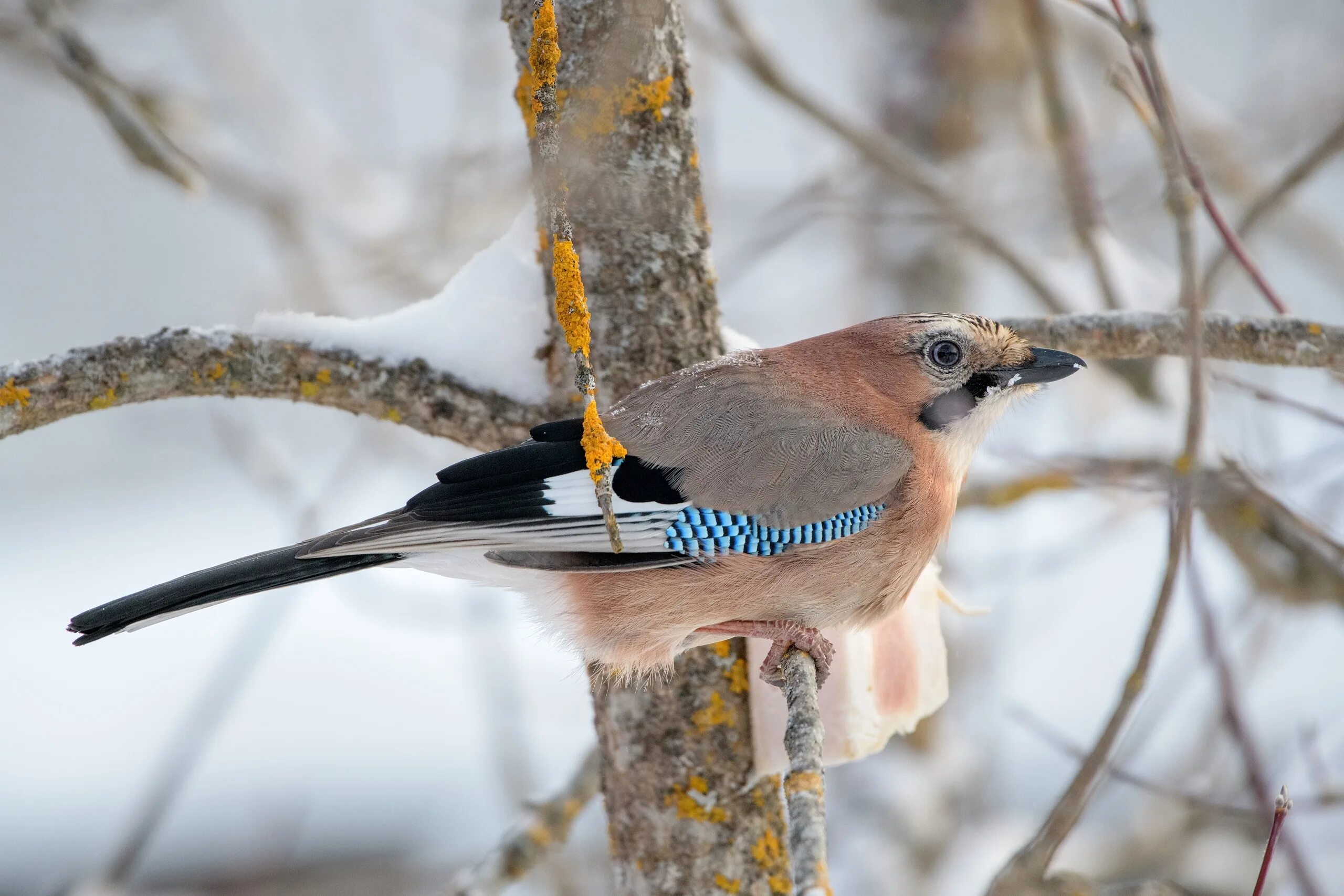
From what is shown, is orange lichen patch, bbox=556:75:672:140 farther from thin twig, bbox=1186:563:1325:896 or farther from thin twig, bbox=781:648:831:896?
thin twig, bbox=1186:563:1325:896

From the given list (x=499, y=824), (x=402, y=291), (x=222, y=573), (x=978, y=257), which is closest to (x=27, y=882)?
(x=499, y=824)

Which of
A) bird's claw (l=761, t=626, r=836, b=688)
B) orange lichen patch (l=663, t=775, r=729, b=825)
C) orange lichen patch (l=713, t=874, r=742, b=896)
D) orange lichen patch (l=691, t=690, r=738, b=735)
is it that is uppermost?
bird's claw (l=761, t=626, r=836, b=688)

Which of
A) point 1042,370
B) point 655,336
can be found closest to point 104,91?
point 655,336

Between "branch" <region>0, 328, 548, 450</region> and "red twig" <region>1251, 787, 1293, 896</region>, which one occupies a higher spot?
"branch" <region>0, 328, 548, 450</region>

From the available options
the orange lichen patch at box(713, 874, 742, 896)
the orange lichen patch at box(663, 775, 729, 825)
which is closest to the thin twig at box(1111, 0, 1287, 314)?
the orange lichen patch at box(663, 775, 729, 825)

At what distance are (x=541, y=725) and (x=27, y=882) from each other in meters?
2.17

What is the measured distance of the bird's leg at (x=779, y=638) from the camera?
2.16 metres

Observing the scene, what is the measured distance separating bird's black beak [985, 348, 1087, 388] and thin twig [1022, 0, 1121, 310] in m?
1.08

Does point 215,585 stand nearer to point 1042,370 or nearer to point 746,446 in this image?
point 746,446

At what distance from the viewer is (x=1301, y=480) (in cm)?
333

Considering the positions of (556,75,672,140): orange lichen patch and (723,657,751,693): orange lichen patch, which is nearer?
(556,75,672,140): orange lichen patch

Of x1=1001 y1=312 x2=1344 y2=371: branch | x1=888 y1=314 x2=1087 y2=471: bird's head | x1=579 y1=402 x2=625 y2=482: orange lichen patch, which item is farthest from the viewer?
x1=888 y1=314 x2=1087 y2=471: bird's head

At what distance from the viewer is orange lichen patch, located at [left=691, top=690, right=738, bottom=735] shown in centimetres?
227

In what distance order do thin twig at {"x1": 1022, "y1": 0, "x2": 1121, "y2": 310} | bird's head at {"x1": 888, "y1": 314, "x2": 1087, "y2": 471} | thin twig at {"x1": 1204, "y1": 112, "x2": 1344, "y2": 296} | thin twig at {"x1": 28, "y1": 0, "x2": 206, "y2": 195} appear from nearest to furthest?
bird's head at {"x1": 888, "y1": 314, "x2": 1087, "y2": 471}, thin twig at {"x1": 28, "y1": 0, "x2": 206, "y2": 195}, thin twig at {"x1": 1204, "y1": 112, "x2": 1344, "y2": 296}, thin twig at {"x1": 1022, "y1": 0, "x2": 1121, "y2": 310}
